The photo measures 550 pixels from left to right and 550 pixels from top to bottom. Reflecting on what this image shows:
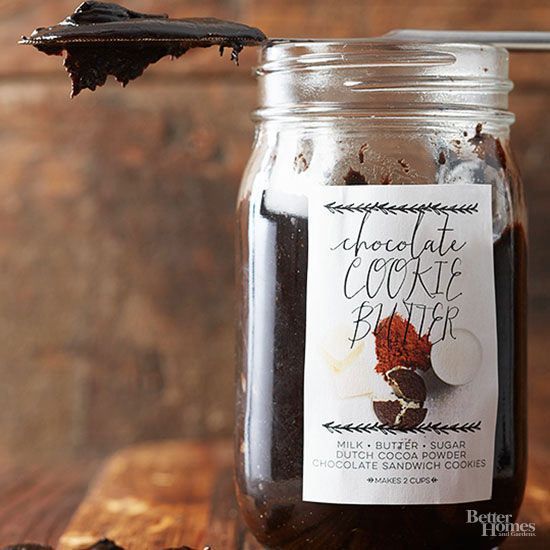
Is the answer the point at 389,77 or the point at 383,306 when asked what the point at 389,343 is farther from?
the point at 389,77

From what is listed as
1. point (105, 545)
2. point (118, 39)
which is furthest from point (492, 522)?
point (118, 39)

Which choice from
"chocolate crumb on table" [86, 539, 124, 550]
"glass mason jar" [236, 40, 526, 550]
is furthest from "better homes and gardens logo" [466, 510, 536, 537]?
"chocolate crumb on table" [86, 539, 124, 550]

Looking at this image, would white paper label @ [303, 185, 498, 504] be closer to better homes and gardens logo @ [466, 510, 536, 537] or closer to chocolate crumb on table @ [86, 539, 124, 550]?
better homes and gardens logo @ [466, 510, 536, 537]

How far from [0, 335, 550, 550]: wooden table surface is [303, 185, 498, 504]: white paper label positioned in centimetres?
13

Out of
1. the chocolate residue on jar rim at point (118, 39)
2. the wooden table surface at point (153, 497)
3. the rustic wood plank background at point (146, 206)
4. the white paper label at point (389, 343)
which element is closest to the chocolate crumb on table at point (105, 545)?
the wooden table surface at point (153, 497)

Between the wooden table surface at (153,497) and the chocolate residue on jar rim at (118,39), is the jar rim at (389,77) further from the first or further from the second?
the wooden table surface at (153,497)

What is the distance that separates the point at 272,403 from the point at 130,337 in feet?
1.68

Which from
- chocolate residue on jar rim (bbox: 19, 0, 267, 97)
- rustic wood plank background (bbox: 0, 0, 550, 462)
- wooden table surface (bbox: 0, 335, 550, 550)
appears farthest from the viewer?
rustic wood plank background (bbox: 0, 0, 550, 462)

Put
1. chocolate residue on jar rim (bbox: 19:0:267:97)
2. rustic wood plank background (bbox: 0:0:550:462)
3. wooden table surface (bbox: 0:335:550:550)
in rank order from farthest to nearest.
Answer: rustic wood plank background (bbox: 0:0:550:462) → wooden table surface (bbox: 0:335:550:550) → chocolate residue on jar rim (bbox: 19:0:267:97)

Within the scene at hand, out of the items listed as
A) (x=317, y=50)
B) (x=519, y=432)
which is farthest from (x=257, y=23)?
(x=519, y=432)

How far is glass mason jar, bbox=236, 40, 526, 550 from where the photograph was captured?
68 cm

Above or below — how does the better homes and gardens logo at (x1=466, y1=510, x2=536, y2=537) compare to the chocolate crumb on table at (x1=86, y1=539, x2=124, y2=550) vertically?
above

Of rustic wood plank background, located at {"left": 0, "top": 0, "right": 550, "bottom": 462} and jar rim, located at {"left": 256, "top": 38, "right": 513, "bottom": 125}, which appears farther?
rustic wood plank background, located at {"left": 0, "top": 0, "right": 550, "bottom": 462}

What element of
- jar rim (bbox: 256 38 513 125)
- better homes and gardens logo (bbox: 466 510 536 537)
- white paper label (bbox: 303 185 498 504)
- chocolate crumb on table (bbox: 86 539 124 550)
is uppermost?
jar rim (bbox: 256 38 513 125)
